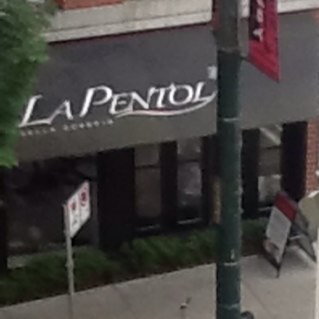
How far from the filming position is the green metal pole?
10.5 m

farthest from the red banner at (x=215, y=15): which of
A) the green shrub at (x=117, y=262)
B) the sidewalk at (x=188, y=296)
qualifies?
the green shrub at (x=117, y=262)

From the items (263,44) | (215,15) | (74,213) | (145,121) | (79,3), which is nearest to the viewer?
→ (215,15)

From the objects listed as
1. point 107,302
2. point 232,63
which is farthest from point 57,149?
point 232,63

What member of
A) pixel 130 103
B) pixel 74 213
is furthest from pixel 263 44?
pixel 130 103

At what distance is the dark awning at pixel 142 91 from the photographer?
49.6 ft

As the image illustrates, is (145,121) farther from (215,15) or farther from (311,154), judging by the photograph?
(215,15)

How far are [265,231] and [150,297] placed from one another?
1.92m

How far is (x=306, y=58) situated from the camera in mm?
16297

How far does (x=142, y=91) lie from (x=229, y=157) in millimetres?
4786

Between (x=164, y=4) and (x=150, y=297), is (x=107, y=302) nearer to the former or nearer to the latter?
(x=150, y=297)

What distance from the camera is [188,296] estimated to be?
55.0ft

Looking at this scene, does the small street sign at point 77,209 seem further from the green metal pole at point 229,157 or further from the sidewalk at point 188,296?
A: the green metal pole at point 229,157

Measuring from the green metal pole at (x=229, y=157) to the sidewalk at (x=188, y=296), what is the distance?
5.03 m

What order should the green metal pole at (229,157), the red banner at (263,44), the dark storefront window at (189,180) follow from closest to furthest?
1. the green metal pole at (229,157)
2. the red banner at (263,44)
3. the dark storefront window at (189,180)
